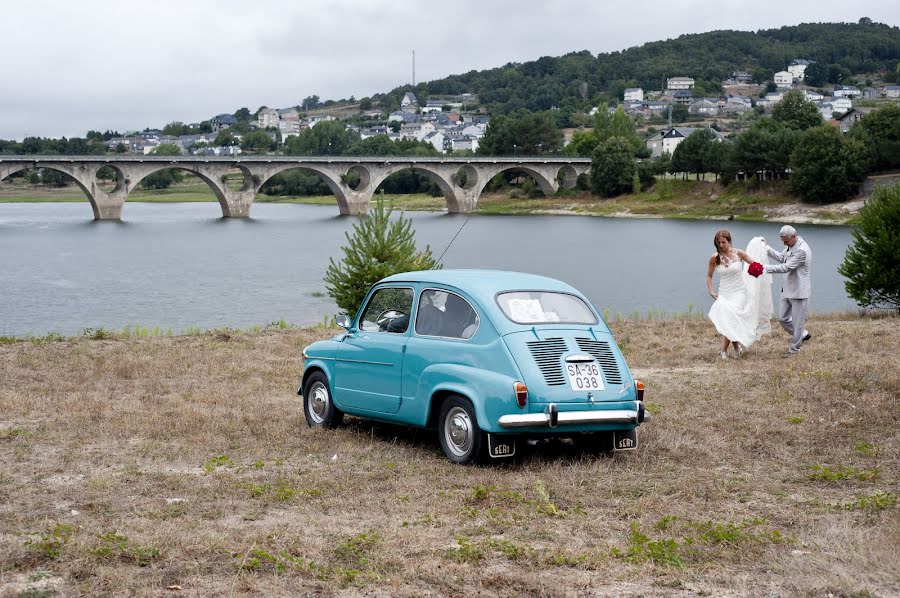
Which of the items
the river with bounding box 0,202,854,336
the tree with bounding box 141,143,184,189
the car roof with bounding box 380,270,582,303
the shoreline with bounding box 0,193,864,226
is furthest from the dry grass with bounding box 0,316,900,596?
the tree with bounding box 141,143,184,189

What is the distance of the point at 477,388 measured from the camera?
7887 mm

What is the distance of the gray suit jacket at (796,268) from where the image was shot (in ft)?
45.1

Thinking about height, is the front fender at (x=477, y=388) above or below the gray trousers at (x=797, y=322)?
above

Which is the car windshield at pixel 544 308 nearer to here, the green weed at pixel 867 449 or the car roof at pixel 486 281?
the car roof at pixel 486 281

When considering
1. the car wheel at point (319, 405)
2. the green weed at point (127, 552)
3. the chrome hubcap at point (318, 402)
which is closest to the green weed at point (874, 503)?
the green weed at point (127, 552)

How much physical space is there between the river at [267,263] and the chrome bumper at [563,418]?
22293 millimetres

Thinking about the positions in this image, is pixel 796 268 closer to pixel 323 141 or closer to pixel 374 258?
pixel 374 258

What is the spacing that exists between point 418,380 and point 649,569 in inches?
137

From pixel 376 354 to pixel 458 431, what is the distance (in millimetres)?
1306

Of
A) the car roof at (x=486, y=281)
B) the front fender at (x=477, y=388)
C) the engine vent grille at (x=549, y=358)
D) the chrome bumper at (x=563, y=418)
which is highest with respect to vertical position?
the car roof at (x=486, y=281)

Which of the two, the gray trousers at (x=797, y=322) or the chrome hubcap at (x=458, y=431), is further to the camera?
the gray trousers at (x=797, y=322)

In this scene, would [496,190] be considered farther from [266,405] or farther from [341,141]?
[266,405]

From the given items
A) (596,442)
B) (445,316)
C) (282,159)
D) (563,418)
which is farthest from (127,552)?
(282,159)

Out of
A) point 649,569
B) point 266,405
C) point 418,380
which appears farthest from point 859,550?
point 266,405
